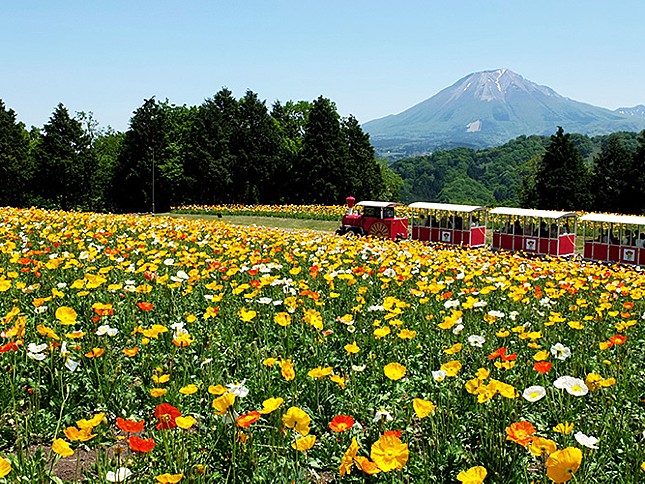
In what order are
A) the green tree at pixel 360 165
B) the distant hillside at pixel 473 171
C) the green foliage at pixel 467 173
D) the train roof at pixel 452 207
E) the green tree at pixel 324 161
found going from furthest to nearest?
the green foliage at pixel 467 173 < the distant hillside at pixel 473 171 < the green tree at pixel 360 165 < the green tree at pixel 324 161 < the train roof at pixel 452 207

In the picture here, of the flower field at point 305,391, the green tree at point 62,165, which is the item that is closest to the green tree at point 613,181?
the flower field at point 305,391

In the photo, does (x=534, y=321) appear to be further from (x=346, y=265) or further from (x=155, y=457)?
(x=155, y=457)

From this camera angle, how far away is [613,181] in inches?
1531

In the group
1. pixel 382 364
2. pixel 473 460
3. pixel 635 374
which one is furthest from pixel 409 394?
pixel 635 374

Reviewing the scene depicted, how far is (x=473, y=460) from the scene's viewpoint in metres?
3.18

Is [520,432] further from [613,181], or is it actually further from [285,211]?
[613,181]

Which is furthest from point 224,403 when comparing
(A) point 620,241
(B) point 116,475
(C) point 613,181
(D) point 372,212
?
(C) point 613,181

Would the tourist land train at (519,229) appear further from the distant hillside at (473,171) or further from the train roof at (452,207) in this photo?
A: the distant hillside at (473,171)

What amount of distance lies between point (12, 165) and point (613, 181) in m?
41.9

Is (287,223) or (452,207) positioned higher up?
(452,207)

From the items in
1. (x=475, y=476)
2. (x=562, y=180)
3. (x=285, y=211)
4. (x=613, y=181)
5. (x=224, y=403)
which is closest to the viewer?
(x=475, y=476)

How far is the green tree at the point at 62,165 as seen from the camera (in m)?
48.5

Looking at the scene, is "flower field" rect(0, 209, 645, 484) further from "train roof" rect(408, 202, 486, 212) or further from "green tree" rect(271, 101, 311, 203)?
"green tree" rect(271, 101, 311, 203)

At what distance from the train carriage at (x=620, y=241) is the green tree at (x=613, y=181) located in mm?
20512
